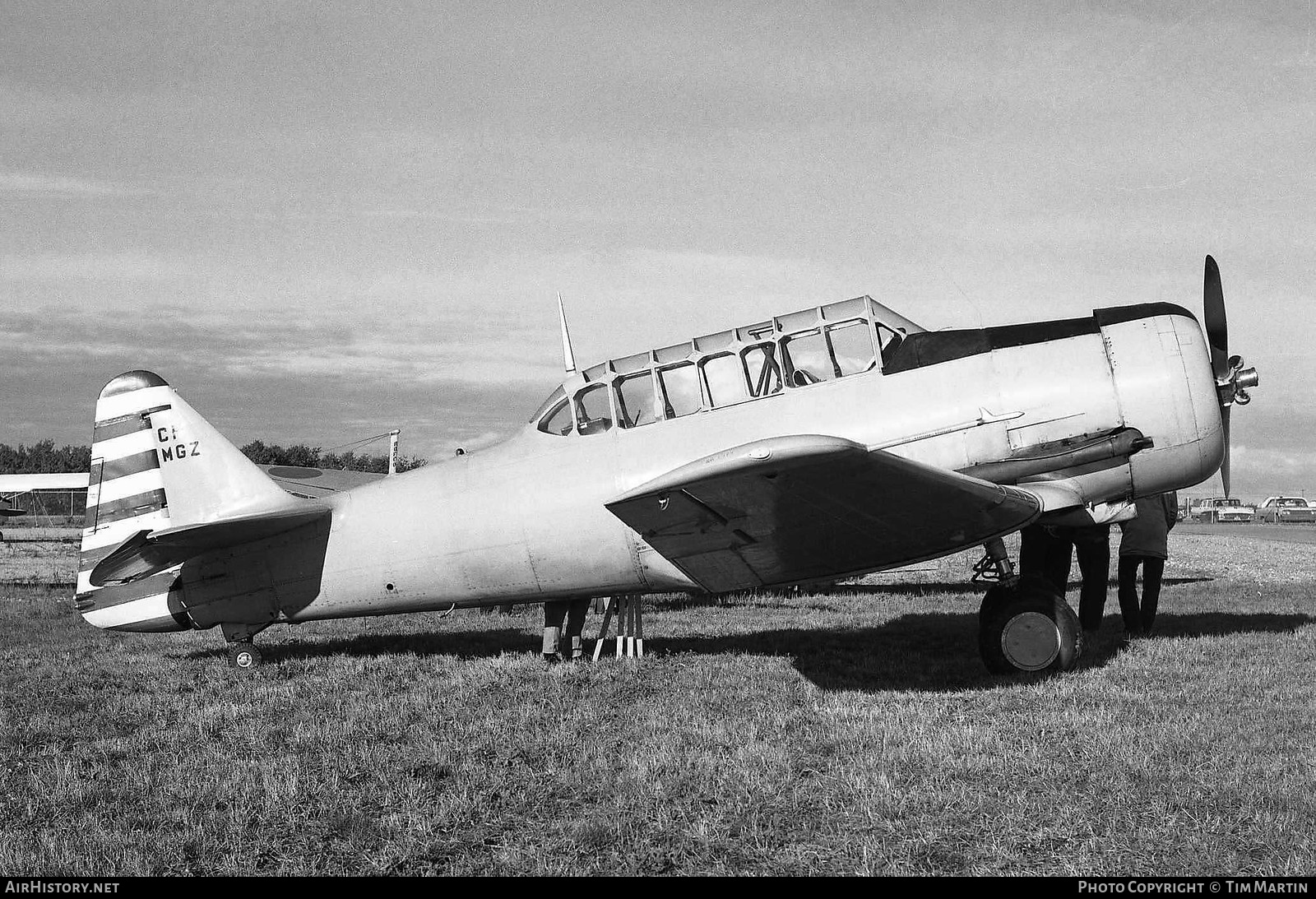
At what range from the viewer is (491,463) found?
832 centimetres

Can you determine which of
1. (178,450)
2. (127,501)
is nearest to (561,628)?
(178,450)

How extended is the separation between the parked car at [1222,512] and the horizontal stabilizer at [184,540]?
73508 millimetres

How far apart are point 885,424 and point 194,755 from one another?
5.20m

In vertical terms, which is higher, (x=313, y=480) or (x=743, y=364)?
(x=743, y=364)

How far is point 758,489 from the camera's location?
6199 millimetres

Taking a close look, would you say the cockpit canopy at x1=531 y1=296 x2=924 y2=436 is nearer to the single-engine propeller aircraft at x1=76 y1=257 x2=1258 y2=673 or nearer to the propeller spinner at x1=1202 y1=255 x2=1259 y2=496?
the single-engine propeller aircraft at x1=76 y1=257 x2=1258 y2=673

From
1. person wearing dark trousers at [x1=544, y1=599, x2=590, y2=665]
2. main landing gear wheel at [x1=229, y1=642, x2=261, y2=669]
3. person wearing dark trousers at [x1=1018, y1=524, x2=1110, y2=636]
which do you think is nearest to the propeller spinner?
person wearing dark trousers at [x1=1018, y1=524, x2=1110, y2=636]

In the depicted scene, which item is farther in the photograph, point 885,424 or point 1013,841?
point 885,424

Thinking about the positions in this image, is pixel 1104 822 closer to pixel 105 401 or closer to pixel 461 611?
pixel 105 401

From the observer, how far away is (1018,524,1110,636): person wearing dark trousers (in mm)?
9172

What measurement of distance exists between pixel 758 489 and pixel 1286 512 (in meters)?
79.8

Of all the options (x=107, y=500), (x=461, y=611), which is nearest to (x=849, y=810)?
(x=107, y=500)

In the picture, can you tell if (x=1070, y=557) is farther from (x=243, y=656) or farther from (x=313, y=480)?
(x=313, y=480)

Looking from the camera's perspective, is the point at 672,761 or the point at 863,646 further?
the point at 863,646
